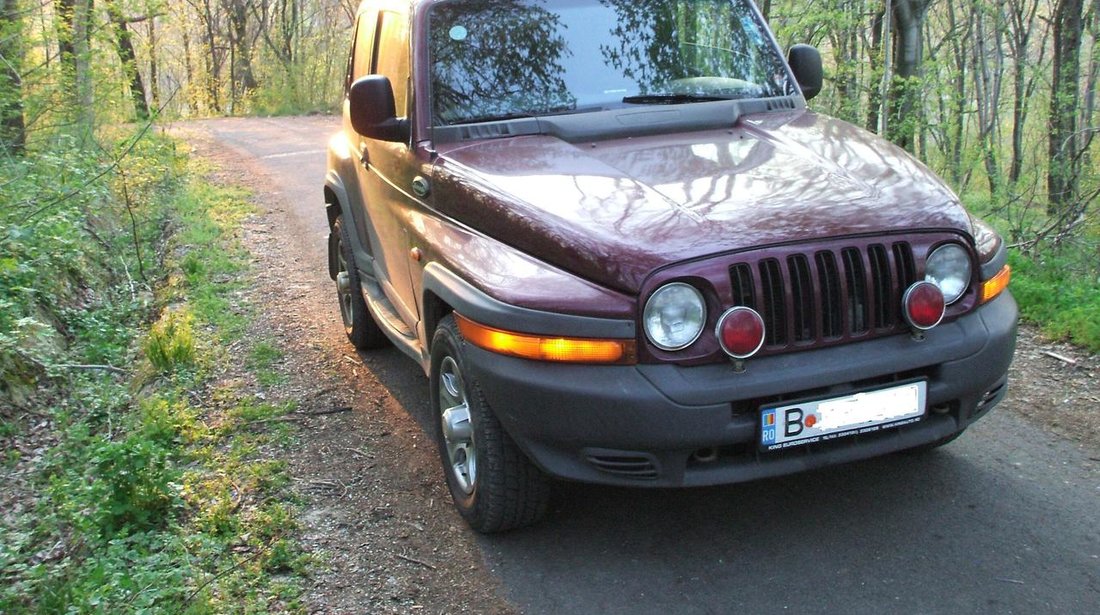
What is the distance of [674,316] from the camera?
10.2ft

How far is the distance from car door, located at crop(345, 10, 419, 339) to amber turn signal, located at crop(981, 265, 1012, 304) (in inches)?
89.2

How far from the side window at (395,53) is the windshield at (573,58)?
225 mm

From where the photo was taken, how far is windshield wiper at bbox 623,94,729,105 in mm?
4434

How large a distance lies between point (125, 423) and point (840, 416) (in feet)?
12.3

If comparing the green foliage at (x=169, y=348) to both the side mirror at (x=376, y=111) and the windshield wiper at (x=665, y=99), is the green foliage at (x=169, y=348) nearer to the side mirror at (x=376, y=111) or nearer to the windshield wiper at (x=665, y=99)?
the side mirror at (x=376, y=111)

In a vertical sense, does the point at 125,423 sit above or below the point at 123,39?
below

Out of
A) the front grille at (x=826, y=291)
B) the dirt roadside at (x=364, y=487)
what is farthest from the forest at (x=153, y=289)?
the front grille at (x=826, y=291)

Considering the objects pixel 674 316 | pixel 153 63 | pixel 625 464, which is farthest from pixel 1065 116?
pixel 153 63

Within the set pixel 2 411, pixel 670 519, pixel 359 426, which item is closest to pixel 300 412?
pixel 359 426

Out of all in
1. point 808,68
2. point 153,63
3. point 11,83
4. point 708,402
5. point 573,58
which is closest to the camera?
point 708,402

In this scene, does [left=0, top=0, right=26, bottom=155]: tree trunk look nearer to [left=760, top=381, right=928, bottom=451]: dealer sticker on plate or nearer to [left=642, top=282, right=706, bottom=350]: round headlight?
[left=642, top=282, right=706, bottom=350]: round headlight

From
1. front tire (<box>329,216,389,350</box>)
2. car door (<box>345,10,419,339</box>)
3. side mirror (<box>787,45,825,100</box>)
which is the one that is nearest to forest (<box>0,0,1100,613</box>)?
front tire (<box>329,216,389,350</box>)

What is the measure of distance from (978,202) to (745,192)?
566cm

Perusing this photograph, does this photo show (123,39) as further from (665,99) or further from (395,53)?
(665,99)
